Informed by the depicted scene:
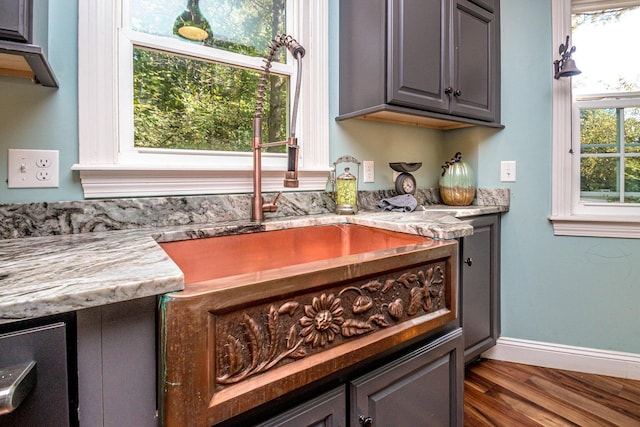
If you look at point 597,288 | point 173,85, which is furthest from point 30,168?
point 597,288

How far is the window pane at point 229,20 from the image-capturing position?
123 centimetres

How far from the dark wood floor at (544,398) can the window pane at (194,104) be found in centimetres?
158

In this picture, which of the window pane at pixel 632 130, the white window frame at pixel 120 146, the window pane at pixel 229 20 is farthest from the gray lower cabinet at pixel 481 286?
the window pane at pixel 229 20

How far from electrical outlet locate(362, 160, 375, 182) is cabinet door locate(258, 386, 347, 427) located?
4.13ft

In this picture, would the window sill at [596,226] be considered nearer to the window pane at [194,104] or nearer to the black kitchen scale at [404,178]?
the black kitchen scale at [404,178]

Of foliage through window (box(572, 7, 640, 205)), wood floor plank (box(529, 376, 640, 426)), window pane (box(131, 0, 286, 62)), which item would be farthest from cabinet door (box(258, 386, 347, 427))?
foliage through window (box(572, 7, 640, 205))

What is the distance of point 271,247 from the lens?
1.22m

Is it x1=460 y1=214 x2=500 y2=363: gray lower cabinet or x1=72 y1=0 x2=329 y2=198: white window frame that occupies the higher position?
x1=72 y1=0 x2=329 y2=198: white window frame

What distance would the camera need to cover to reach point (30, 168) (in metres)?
1.00

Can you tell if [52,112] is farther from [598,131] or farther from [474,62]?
[598,131]

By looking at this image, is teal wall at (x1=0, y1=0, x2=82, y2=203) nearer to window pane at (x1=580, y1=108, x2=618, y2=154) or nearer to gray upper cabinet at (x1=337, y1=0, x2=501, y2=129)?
gray upper cabinet at (x1=337, y1=0, x2=501, y2=129)

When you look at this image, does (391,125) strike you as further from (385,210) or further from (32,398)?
(32,398)

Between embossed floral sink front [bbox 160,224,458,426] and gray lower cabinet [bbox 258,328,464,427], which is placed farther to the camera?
gray lower cabinet [bbox 258,328,464,427]

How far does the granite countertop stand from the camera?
0.43 metres
